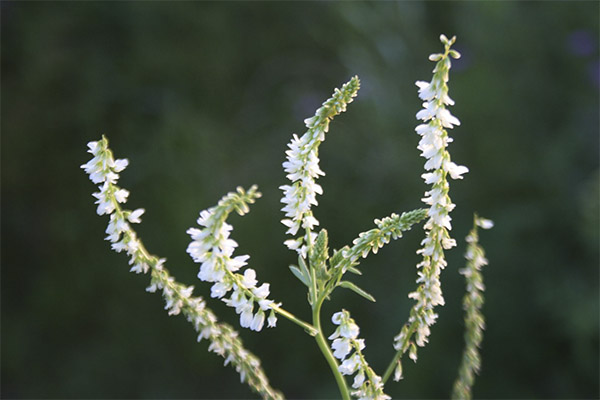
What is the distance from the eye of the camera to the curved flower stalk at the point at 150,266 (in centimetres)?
Answer: 90

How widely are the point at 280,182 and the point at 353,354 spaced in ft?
8.95

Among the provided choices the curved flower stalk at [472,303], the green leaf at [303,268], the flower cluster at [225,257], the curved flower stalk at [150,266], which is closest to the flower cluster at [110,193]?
the curved flower stalk at [150,266]

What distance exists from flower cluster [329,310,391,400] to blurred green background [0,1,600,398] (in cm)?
211

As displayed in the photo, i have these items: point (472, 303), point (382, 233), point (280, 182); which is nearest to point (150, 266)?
point (382, 233)

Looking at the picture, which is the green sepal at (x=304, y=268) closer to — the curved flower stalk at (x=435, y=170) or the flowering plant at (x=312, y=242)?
the flowering plant at (x=312, y=242)

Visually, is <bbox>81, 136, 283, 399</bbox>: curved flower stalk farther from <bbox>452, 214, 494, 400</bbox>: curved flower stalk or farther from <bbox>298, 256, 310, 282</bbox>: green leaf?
<bbox>452, 214, 494, 400</bbox>: curved flower stalk

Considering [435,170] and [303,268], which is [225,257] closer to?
[303,268]

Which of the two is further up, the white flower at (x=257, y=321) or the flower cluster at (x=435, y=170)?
the flower cluster at (x=435, y=170)

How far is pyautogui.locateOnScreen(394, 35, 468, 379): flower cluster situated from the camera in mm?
850

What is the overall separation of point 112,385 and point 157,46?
1.96m

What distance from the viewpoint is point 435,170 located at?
0.88m

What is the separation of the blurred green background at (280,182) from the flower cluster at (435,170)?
2087 millimetres

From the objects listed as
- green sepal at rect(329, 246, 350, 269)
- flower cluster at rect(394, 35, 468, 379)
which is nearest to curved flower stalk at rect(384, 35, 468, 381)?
flower cluster at rect(394, 35, 468, 379)

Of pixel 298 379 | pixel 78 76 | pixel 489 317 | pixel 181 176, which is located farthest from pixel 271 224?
pixel 78 76
